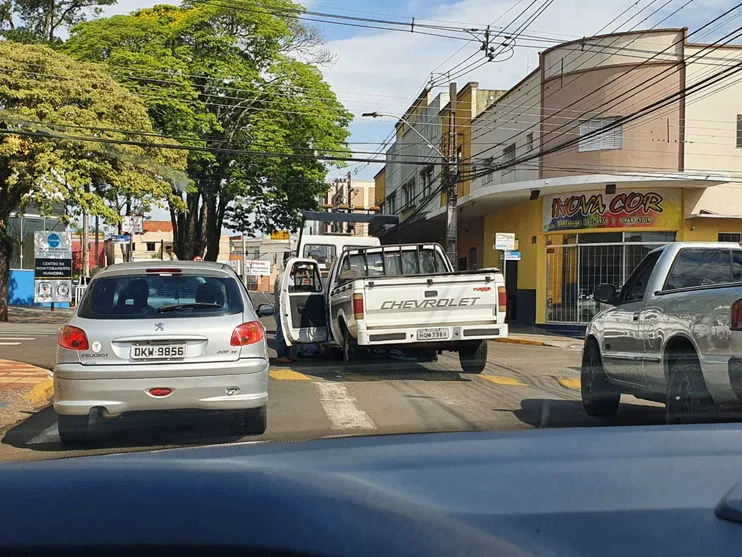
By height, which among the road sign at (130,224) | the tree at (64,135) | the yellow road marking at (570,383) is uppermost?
the tree at (64,135)

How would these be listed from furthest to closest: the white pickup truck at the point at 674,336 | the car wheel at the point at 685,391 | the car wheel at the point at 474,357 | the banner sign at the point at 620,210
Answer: the banner sign at the point at 620,210 → the car wheel at the point at 474,357 → the car wheel at the point at 685,391 → the white pickup truck at the point at 674,336

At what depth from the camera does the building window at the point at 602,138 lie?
22.7 metres

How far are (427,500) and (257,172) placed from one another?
1214 inches

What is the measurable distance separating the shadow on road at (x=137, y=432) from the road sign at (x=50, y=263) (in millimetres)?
16852

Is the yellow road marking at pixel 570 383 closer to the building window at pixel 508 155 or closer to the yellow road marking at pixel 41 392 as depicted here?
the yellow road marking at pixel 41 392

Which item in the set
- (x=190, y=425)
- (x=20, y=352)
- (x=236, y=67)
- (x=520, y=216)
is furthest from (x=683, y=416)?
(x=236, y=67)

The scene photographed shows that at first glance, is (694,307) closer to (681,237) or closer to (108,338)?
(108,338)

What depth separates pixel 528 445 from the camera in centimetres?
218

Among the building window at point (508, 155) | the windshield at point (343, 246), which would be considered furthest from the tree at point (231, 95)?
the building window at point (508, 155)

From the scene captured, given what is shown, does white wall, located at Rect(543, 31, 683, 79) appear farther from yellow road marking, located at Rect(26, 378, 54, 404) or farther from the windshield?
yellow road marking, located at Rect(26, 378, 54, 404)

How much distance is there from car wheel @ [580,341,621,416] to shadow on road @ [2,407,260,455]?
353 centimetres

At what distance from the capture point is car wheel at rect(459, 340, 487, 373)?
38.9 feet

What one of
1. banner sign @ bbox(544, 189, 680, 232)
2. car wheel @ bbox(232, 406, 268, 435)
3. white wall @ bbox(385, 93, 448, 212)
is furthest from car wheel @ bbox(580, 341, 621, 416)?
white wall @ bbox(385, 93, 448, 212)

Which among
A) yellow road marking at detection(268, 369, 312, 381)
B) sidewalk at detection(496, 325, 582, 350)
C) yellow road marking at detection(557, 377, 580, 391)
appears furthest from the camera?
sidewalk at detection(496, 325, 582, 350)
